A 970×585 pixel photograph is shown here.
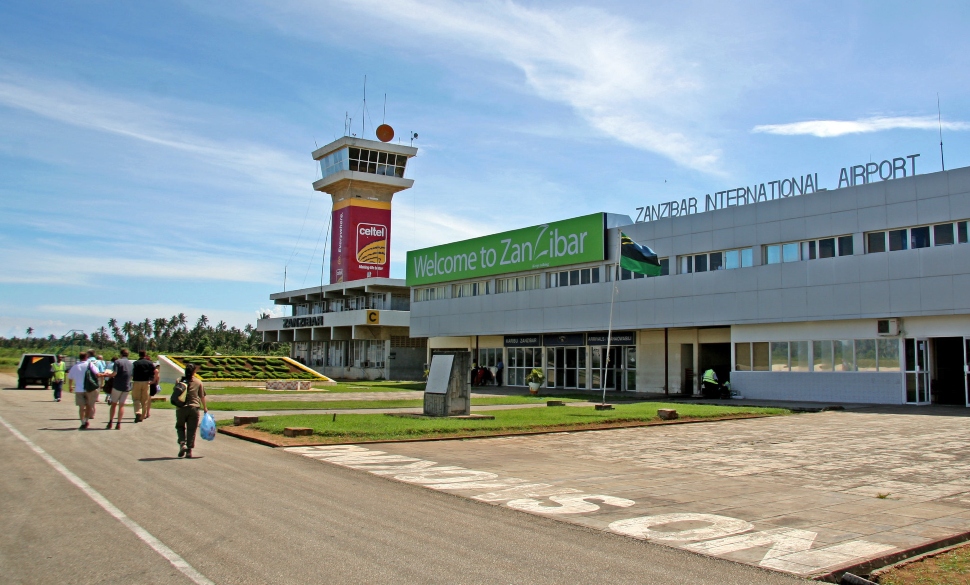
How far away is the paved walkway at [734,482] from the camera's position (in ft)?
25.1

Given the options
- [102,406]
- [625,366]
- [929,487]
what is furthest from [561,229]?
[929,487]

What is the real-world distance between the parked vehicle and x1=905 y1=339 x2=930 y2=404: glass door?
1711 inches

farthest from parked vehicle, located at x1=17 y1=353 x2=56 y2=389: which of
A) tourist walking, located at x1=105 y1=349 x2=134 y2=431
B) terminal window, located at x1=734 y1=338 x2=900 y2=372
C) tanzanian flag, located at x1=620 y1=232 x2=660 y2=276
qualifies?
terminal window, located at x1=734 y1=338 x2=900 y2=372

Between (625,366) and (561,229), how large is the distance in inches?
343

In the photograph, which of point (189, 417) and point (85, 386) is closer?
point (189, 417)

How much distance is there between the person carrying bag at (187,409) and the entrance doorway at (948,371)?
26.9m

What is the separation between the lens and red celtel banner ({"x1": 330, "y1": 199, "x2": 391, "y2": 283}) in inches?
3019

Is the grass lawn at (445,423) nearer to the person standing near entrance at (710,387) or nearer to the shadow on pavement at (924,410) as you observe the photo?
the shadow on pavement at (924,410)

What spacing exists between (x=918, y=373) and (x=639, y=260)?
1264 cm

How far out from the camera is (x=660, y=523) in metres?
8.34

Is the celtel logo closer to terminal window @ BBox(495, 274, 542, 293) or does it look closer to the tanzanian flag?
terminal window @ BBox(495, 274, 542, 293)

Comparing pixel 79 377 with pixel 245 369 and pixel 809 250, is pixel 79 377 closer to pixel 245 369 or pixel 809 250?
pixel 809 250

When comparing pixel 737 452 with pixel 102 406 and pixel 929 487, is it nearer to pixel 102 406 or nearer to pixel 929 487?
pixel 929 487

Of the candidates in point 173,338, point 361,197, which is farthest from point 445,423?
point 173,338
